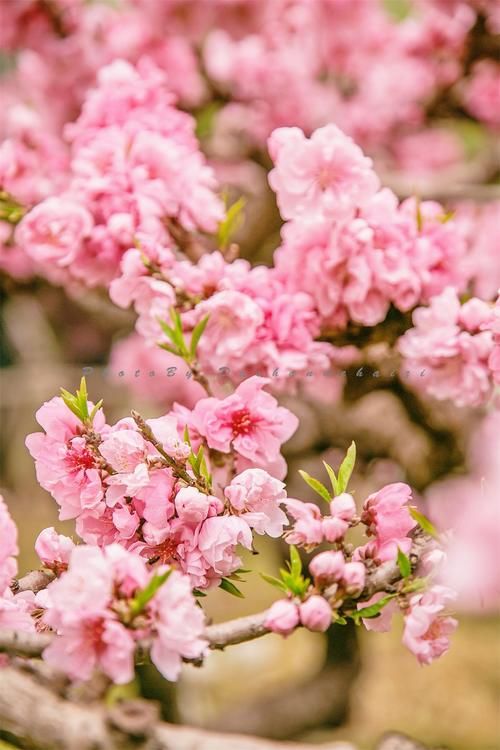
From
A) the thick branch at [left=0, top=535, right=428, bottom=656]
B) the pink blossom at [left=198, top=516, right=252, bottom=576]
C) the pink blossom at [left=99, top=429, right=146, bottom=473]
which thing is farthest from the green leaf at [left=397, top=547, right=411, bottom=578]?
the pink blossom at [left=99, top=429, right=146, bottom=473]

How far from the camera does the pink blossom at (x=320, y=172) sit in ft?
3.14

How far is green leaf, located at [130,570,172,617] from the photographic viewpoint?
635 millimetres

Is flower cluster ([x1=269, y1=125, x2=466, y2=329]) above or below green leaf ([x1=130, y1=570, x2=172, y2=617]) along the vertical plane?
above

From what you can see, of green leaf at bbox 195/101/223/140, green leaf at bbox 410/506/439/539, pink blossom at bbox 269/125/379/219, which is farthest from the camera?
green leaf at bbox 195/101/223/140

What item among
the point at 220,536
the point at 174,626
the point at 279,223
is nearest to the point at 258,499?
the point at 220,536

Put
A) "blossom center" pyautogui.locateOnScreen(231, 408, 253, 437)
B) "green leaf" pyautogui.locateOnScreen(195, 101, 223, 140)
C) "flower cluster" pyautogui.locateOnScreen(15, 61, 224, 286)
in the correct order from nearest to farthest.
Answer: "blossom center" pyautogui.locateOnScreen(231, 408, 253, 437) → "flower cluster" pyautogui.locateOnScreen(15, 61, 224, 286) → "green leaf" pyautogui.locateOnScreen(195, 101, 223, 140)

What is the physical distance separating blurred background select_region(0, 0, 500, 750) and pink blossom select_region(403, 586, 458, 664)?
18.8 inches

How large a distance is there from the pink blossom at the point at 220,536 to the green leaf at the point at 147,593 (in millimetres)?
107

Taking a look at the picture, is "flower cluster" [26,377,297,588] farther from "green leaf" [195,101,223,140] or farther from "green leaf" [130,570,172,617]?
"green leaf" [195,101,223,140]

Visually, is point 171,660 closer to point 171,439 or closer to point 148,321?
point 171,439

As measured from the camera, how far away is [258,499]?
771mm

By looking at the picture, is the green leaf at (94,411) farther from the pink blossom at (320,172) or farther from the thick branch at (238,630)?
the pink blossom at (320,172)

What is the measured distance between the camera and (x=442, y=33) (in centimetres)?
210

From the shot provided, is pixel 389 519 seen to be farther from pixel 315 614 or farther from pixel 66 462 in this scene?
pixel 66 462
